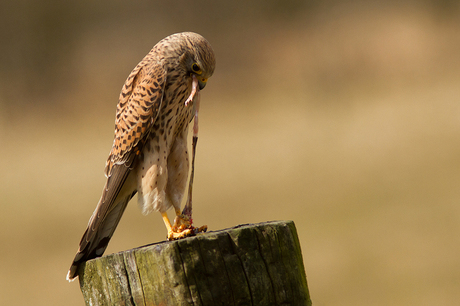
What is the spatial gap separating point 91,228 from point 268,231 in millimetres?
1100

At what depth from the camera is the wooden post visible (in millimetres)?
1317

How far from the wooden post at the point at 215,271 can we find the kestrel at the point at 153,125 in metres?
0.78

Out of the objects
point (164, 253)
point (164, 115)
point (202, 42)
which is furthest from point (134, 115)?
point (164, 253)

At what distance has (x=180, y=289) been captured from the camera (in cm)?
132

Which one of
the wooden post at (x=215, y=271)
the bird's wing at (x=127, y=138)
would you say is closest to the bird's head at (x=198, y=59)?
the bird's wing at (x=127, y=138)

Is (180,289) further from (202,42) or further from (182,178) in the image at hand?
(202,42)

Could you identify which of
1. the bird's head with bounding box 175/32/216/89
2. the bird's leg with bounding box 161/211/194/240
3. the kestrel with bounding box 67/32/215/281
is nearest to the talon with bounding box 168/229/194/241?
the bird's leg with bounding box 161/211/194/240

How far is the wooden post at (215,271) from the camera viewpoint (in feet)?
4.32

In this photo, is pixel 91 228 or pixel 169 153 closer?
pixel 91 228

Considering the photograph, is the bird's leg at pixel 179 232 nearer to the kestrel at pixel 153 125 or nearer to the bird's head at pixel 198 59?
the kestrel at pixel 153 125

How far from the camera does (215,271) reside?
132cm

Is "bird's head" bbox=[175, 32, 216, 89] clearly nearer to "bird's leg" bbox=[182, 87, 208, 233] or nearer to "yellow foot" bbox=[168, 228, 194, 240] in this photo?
"bird's leg" bbox=[182, 87, 208, 233]

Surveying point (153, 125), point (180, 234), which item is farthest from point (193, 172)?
point (153, 125)

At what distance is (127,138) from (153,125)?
0.51ft
